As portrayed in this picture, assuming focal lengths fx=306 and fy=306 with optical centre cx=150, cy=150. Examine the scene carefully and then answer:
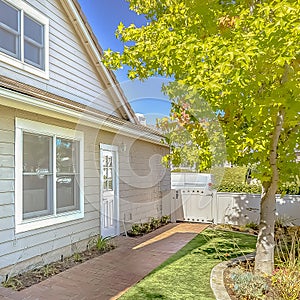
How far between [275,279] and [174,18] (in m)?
4.86

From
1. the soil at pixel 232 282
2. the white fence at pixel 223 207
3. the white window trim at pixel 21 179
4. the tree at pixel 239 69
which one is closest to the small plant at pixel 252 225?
the white fence at pixel 223 207

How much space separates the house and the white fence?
2364 mm

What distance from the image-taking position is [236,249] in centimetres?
786

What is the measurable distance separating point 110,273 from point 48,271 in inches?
48.2

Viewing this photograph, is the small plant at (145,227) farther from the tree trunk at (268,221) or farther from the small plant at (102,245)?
the tree trunk at (268,221)

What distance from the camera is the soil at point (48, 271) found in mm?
5371

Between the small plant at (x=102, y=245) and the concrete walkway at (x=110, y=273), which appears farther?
the small plant at (x=102, y=245)

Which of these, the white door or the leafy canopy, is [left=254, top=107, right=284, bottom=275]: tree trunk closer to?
the leafy canopy

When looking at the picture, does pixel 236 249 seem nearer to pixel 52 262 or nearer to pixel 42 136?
pixel 52 262

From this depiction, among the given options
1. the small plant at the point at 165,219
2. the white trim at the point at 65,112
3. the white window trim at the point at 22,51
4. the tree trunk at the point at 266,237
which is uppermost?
the white window trim at the point at 22,51

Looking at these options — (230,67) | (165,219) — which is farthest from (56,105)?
(165,219)

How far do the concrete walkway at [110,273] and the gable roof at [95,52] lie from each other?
14.8 ft

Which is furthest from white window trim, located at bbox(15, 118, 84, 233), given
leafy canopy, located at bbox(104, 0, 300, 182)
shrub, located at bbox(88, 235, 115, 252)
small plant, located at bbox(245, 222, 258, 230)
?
small plant, located at bbox(245, 222, 258, 230)

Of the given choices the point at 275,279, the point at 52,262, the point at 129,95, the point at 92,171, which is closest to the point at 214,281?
the point at 275,279
